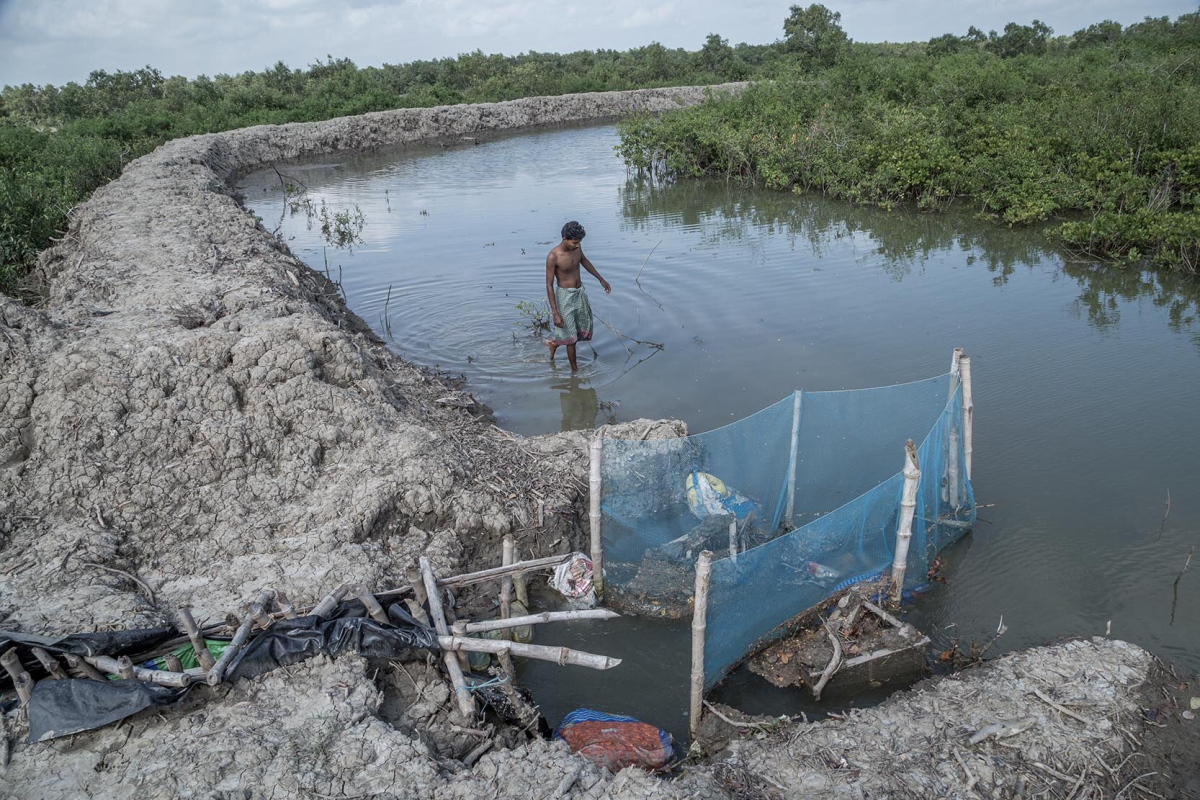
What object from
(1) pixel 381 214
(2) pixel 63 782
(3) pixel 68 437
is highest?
(1) pixel 381 214

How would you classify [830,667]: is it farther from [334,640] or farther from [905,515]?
[334,640]

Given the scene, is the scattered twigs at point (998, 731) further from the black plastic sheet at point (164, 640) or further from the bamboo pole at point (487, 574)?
the black plastic sheet at point (164, 640)

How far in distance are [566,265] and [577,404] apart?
143cm

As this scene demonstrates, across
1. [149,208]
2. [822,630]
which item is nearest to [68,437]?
[822,630]

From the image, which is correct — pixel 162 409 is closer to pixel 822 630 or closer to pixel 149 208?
pixel 822 630

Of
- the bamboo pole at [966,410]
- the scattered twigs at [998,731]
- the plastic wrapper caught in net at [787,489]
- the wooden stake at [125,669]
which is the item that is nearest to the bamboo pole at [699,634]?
the plastic wrapper caught in net at [787,489]

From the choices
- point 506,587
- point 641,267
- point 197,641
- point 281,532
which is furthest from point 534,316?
point 197,641

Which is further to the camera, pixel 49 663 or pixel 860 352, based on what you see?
pixel 860 352

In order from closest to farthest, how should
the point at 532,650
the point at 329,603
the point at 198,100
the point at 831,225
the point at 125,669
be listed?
the point at 125,669
the point at 532,650
the point at 329,603
the point at 831,225
the point at 198,100

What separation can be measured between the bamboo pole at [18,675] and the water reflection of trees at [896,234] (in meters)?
10.6

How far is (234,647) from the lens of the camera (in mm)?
3838

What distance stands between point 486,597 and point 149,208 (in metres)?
11.0

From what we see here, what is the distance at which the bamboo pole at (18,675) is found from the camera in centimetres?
359

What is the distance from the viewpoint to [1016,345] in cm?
902
